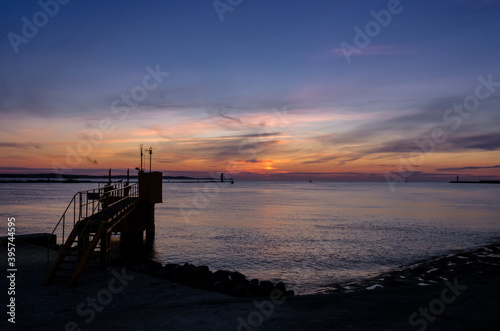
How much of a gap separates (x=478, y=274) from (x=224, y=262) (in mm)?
13379

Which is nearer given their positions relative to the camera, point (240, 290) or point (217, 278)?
point (240, 290)

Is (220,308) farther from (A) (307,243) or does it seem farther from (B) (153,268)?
(A) (307,243)

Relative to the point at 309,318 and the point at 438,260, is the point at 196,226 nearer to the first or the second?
the point at 438,260

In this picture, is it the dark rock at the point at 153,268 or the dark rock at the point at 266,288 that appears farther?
the dark rock at the point at 153,268

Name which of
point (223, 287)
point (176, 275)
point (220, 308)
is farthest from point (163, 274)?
point (220, 308)

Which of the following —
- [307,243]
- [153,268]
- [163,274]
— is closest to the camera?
[163,274]

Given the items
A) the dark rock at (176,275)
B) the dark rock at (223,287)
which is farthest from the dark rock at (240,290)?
the dark rock at (176,275)

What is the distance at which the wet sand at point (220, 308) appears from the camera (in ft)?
26.6

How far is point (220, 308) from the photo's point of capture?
924cm

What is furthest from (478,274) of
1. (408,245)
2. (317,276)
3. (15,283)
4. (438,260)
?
(15,283)

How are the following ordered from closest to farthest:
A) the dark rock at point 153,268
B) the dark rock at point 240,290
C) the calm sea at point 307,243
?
the dark rock at point 240,290, the dark rock at point 153,268, the calm sea at point 307,243

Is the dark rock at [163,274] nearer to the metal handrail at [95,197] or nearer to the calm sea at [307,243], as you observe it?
the metal handrail at [95,197]

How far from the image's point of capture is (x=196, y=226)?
121 feet

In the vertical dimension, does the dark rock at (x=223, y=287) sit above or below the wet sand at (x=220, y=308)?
below
